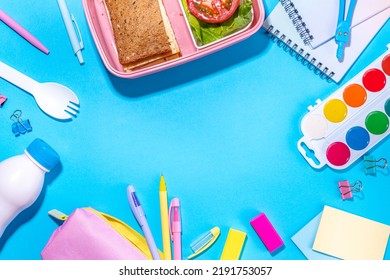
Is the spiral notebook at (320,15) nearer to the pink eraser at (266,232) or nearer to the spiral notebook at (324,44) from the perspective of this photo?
the spiral notebook at (324,44)

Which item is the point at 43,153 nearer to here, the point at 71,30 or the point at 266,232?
the point at 71,30

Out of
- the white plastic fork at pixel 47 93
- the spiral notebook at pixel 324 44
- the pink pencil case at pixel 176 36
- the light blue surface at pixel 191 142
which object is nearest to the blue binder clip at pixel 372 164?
the light blue surface at pixel 191 142

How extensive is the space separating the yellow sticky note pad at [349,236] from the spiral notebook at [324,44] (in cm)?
24

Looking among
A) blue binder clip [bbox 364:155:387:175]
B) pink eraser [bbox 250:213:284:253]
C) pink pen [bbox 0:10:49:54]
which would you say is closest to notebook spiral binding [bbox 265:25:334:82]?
blue binder clip [bbox 364:155:387:175]

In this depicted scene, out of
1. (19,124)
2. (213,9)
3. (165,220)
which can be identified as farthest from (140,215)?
(213,9)

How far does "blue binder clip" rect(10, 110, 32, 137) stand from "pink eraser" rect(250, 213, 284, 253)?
1.35 ft

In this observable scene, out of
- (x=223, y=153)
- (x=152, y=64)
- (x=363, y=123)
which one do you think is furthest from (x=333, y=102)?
(x=152, y=64)

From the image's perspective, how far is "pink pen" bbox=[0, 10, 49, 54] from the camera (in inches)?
33.3

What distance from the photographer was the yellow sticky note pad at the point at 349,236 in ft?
2.87

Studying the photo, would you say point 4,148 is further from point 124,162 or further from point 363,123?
point 363,123

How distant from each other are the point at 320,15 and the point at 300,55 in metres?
0.07

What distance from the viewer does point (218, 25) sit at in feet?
2.70

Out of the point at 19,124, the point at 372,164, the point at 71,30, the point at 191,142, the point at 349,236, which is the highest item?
the point at 71,30

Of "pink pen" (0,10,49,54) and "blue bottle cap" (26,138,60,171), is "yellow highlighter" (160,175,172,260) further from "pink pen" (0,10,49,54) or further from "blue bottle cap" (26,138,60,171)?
"pink pen" (0,10,49,54)
